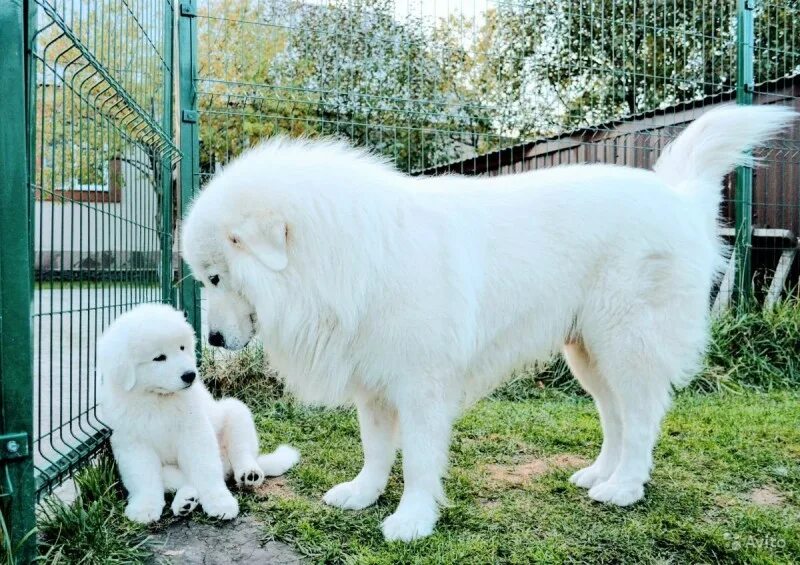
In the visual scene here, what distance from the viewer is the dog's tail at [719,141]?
10.5 feet

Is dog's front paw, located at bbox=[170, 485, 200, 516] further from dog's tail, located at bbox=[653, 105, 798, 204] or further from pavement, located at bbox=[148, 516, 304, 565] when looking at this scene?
dog's tail, located at bbox=[653, 105, 798, 204]

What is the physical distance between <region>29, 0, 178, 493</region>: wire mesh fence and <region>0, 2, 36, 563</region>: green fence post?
130mm

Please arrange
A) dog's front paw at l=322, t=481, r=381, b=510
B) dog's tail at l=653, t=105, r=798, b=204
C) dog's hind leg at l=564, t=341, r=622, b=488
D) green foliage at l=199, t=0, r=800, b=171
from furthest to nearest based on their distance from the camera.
→ green foliage at l=199, t=0, r=800, b=171 < dog's tail at l=653, t=105, r=798, b=204 < dog's hind leg at l=564, t=341, r=622, b=488 < dog's front paw at l=322, t=481, r=381, b=510

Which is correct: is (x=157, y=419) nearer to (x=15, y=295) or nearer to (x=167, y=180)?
(x=15, y=295)

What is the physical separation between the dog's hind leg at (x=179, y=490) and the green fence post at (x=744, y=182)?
17.2 feet

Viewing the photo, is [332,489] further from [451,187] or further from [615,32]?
[615,32]

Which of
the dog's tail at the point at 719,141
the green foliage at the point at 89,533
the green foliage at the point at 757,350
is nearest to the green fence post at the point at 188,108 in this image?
the green foliage at the point at 89,533

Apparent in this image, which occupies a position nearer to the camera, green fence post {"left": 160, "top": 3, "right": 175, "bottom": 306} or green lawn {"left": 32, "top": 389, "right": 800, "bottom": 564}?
green lawn {"left": 32, "top": 389, "right": 800, "bottom": 564}

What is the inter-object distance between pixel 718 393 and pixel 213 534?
421 centimetres

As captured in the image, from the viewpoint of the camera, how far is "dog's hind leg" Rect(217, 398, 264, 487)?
2.90m

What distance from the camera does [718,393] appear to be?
511cm

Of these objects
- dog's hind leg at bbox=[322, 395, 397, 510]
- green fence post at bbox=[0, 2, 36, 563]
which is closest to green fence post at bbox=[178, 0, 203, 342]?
dog's hind leg at bbox=[322, 395, 397, 510]

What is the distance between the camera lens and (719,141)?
3236 mm

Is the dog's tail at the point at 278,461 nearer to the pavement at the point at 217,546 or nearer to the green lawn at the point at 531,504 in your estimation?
the green lawn at the point at 531,504
